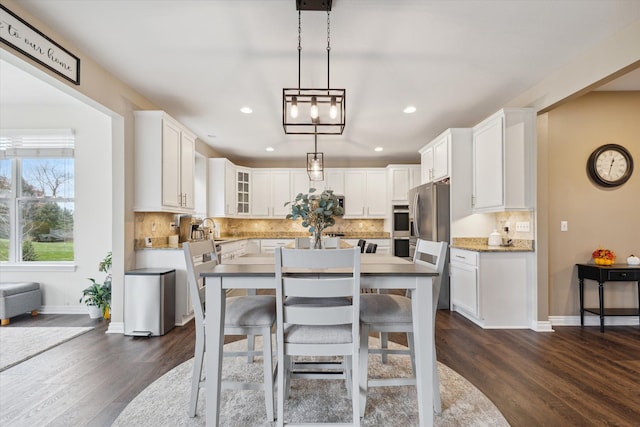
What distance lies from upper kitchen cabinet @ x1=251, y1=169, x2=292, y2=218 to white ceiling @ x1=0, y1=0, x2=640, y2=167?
269cm

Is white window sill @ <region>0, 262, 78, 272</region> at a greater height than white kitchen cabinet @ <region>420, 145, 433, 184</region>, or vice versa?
white kitchen cabinet @ <region>420, 145, 433, 184</region>

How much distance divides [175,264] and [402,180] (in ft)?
15.4

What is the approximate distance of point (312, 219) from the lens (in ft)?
7.64

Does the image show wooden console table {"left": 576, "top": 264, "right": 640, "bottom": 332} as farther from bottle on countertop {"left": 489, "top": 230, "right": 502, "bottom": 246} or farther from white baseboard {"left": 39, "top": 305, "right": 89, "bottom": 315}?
white baseboard {"left": 39, "top": 305, "right": 89, "bottom": 315}

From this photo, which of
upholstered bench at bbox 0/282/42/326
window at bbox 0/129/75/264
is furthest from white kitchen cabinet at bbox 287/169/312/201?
upholstered bench at bbox 0/282/42/326

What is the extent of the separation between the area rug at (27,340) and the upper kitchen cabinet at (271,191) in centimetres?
391

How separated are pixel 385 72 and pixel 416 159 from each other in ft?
14.3

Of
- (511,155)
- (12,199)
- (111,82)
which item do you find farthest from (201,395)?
(12,199)

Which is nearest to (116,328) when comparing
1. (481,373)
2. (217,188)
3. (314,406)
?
(314,406)

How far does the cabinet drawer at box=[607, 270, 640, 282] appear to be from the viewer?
3.34 m

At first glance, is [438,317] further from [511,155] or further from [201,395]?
[201,395]

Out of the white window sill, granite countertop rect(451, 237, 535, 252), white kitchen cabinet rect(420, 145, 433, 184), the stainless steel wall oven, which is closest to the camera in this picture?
granite countertop rect(451, 237, 535, 252)

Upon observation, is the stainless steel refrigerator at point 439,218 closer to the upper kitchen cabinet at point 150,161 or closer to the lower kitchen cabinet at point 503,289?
the lower kitchen cabinet at point 503,289

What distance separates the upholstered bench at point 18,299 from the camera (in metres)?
3.65
